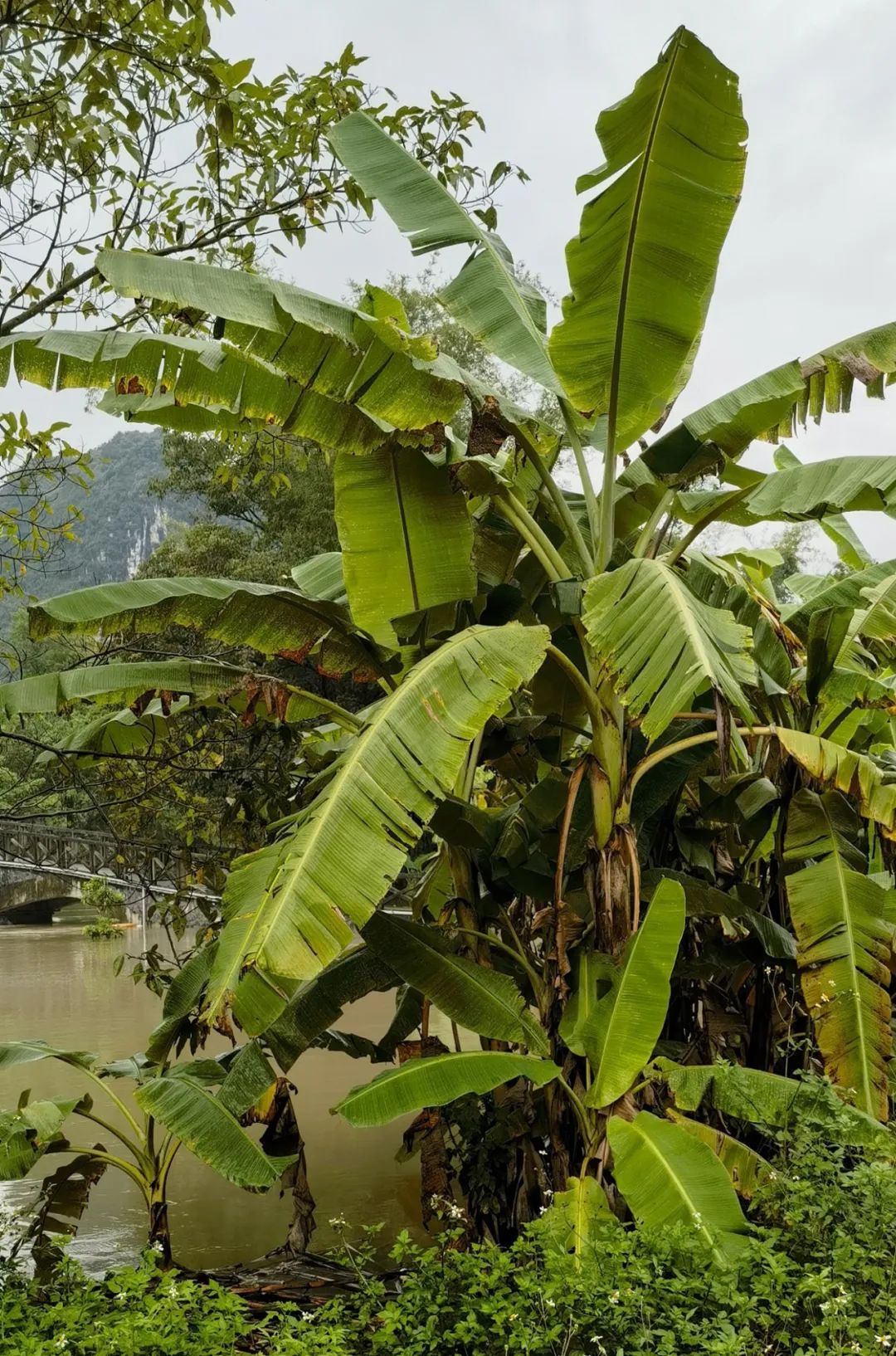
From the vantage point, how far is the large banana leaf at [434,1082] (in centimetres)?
284

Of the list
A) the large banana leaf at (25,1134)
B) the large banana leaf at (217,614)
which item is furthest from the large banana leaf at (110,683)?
the large banana leaf at (25,1134)

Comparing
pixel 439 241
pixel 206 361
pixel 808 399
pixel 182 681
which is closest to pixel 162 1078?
pixel 182 681

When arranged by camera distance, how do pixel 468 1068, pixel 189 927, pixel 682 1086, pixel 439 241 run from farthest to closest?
pixel 189 927 < pixel 439 241 < pixel 682 1086 < pixel 468 1068

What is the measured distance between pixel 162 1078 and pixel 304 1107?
3.64 meters

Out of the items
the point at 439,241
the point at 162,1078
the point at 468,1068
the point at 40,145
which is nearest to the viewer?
the point at 468,1068

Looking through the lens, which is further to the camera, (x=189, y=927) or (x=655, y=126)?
(x=189, y=927)

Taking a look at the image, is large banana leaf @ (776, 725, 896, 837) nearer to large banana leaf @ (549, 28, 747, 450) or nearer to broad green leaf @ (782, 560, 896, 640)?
broad green leaf @ (782, 560, 896, 640)

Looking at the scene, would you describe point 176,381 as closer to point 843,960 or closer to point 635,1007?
point 635,1007

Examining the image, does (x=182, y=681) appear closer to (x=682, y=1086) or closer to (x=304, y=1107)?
(x=682, y=1086)

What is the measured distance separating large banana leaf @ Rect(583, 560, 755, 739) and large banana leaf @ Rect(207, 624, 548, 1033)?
0.72ft

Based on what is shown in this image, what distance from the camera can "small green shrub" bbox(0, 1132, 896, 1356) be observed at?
2.28m

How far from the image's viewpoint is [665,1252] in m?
2.46

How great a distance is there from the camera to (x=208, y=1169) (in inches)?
225

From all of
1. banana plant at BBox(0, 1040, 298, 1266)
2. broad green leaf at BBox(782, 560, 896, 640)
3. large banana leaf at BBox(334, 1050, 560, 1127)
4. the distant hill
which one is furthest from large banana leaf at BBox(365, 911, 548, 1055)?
the distant hill
